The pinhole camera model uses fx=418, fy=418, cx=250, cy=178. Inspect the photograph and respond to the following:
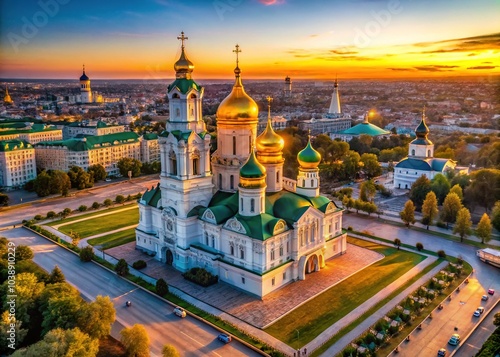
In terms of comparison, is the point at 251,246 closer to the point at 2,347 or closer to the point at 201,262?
the point at 201,262

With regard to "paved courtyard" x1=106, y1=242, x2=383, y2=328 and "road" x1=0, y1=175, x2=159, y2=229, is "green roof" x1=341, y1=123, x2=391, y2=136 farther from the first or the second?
"paved courtyard" x1=106, y1=242, x2=383, y2=328

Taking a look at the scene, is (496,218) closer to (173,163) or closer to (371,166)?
(371,166)

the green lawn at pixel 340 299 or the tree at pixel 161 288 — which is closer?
the green lawn at pixel 340 299

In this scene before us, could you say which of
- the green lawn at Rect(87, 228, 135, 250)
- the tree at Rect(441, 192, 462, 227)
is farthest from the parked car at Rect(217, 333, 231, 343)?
the tree at Rect(441, 192, 462, 227)

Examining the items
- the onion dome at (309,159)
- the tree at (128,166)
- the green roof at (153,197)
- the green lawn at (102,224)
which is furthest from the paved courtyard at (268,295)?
the tree at (128,166)

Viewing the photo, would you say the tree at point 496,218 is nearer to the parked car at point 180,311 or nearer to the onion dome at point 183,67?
the parked car at point 180,311
